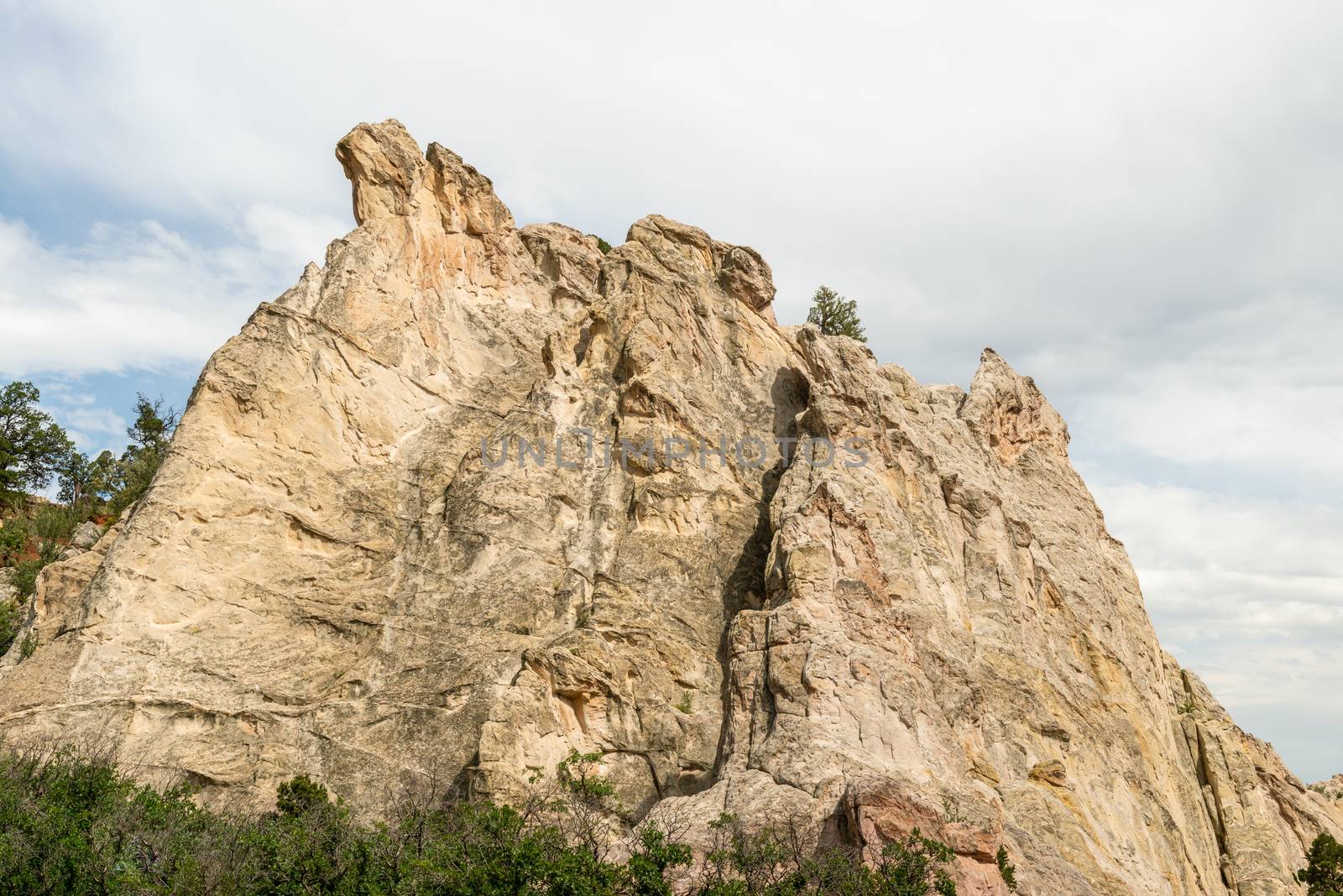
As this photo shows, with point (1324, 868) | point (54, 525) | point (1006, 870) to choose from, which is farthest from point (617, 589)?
point (54, 525)

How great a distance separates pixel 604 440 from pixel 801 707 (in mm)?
13358

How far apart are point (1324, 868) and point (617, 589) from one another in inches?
1118

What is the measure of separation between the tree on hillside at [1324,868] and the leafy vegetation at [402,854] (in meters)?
23.2

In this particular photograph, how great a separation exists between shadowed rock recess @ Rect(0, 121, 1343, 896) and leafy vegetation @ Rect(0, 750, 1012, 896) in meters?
1.15

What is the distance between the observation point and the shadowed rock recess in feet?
80.6

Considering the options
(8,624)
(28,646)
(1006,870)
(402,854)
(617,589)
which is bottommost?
(402,854)

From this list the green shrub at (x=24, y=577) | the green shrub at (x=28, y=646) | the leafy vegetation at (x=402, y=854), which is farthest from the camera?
the green shrub at (x=24, y=577)

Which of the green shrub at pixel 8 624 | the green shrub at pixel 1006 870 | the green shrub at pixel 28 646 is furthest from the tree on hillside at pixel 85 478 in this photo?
the green shrub at pixel 1006 870

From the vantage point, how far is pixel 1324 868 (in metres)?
36.8

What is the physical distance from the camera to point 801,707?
2323cm

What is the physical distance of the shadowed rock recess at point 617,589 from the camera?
24.6 meters

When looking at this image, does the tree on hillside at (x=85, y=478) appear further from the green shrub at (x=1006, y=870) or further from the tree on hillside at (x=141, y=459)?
the green shrub at (x=1006, y=870)

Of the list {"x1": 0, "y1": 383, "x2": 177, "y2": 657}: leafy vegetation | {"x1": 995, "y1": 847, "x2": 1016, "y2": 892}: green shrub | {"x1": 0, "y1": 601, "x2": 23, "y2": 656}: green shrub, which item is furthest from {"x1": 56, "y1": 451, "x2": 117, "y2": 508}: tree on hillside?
{"x1": 995, "y1": 847, "x2": 1016, "y2": 892}: green shrub

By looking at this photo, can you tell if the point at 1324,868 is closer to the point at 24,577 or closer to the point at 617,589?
the point at 617,589
